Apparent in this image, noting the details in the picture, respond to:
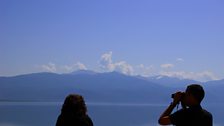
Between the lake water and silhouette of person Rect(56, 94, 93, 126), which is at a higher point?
the lake water

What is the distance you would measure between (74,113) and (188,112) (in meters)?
1.12

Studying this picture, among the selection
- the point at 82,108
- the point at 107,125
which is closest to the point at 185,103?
the point at 82,108

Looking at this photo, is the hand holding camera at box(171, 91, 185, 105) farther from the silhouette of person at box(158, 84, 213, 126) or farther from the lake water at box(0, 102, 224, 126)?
the lake water at box(0, 102, 224, 126)

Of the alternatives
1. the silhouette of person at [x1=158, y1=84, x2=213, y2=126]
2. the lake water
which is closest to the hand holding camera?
the silhouette of person at [x1=158, y1=84, x2=213, y2=126]

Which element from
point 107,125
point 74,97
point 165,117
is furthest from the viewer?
point 107,125

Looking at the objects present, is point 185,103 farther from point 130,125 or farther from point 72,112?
point 130,125

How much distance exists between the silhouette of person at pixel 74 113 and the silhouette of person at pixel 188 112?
0.85 metres

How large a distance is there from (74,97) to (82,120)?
255 mm

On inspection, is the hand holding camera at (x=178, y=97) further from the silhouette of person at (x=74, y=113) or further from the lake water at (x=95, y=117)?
the lake water at (x=95, y=117)

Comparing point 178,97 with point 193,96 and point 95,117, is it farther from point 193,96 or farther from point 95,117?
point 95,117

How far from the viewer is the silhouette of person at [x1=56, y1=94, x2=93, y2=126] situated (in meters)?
4.34

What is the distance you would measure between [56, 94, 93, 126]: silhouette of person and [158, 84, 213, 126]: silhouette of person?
85 centimetres

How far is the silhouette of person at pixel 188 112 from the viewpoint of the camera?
12.8 feet

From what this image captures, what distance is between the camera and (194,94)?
3.99m
